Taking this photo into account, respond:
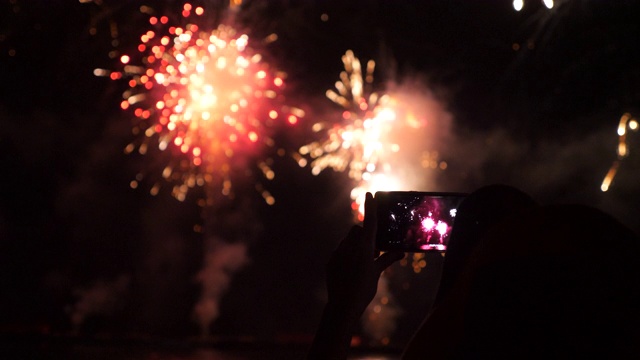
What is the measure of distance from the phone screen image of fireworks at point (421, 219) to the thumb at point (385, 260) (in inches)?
5.1

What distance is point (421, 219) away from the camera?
221 centimetres

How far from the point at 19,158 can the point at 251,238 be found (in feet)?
24.9

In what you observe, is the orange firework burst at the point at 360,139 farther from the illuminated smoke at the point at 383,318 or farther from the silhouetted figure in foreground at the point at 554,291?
the silhouetted figure in foreground at the point at 554,291

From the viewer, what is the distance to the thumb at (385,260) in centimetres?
183

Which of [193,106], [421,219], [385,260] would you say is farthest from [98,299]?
[385,260]

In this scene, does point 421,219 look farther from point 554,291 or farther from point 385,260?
point 554,291

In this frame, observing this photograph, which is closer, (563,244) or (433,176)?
(563,244)

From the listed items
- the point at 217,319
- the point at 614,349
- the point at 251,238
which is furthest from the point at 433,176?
the point at 614,349

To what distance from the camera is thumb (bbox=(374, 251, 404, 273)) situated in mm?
1828

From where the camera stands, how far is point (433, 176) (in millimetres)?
22016

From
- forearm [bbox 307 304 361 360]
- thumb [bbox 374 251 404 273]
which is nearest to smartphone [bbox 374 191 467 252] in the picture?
thumb [bbox 374 251 404 273]

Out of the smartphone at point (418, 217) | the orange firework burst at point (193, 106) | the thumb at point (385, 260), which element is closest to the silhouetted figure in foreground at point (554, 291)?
the thumb at point (385, 260)

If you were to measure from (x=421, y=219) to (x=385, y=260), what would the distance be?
1.14 feet

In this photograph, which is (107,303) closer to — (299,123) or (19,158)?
(19,158)
